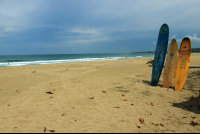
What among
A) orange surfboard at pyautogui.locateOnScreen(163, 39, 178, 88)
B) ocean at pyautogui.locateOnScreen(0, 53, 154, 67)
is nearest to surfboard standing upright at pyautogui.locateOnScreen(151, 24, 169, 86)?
orange surfboard at pyautogui.locateOnScreen(163, 39, 178, 88)

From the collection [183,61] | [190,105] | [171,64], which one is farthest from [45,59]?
[190,105]

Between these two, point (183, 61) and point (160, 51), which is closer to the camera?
point (183, 61)

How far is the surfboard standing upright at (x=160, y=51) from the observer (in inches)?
214

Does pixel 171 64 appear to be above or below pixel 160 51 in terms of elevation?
below

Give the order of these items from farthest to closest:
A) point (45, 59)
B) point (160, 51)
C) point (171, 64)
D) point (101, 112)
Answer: point (45, 59), point (160, 51), point (171, 64), point (101, 112)

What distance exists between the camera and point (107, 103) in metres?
3.77

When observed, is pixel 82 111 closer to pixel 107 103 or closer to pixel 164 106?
pixel 107 103

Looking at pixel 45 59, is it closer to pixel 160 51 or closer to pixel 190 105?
pixel 160 51

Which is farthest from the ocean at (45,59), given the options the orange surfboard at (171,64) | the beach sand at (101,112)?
the orange surfboard at (171,64)

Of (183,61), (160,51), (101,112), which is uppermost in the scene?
(160,51)

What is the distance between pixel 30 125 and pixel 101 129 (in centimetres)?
158

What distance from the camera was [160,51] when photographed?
5.52m

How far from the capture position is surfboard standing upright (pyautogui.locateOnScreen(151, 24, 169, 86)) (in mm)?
5438

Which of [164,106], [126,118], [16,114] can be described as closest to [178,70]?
[164,106]
